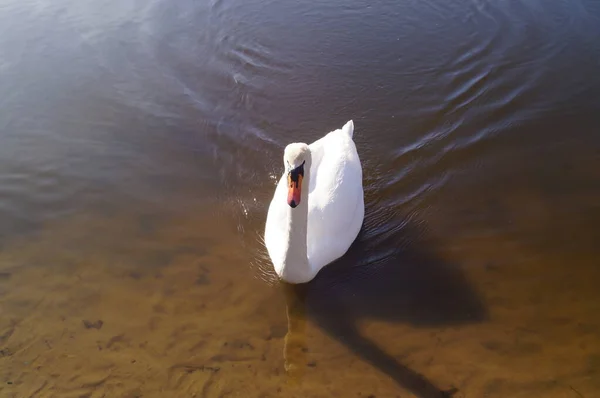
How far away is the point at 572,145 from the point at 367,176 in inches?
129

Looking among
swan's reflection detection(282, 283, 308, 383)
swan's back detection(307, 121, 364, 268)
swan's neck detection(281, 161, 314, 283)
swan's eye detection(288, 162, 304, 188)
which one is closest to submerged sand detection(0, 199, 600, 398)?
swan's reflection detection(282, 283, 308, 383)

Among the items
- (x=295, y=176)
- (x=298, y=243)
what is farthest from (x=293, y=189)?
(x=298, y=243)

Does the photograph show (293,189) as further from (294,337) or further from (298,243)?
(294,337)

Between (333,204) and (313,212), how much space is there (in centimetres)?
26

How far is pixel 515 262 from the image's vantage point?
7.07 meters

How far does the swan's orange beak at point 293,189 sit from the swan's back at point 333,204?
101 centimetres

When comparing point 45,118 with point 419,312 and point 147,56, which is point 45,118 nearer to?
point 147,56

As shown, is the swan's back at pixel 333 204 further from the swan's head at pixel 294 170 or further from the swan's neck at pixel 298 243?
the swan's head at pixel 294 170

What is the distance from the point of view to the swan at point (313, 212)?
5957 millimetres

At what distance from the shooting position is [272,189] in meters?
8.28

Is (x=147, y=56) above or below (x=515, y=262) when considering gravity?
above

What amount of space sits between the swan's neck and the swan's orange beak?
267mm

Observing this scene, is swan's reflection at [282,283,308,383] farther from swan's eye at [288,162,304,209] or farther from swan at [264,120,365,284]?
swan's eye at [288,162,304,209]

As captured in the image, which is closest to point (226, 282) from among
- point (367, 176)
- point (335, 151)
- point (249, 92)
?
point (335, 151)
